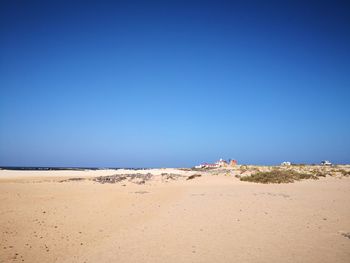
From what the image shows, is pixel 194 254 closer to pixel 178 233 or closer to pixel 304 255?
pixel 178 233

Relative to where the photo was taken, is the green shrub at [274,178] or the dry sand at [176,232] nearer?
the dry sand at [176,232]

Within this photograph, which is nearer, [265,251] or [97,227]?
[265,251]

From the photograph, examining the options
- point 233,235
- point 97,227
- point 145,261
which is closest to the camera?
point 145,261

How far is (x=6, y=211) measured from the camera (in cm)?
1071

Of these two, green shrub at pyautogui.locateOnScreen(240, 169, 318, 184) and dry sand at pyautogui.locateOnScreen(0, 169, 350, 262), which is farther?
green shrub at pyautogui.locateOnScreen(240, 169, 318, 184)

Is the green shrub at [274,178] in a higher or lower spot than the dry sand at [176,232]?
higher

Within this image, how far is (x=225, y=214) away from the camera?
33.6ft

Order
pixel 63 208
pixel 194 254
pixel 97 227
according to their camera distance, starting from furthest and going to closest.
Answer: pixel 63 208, pixel 97 227, pixel 194 254

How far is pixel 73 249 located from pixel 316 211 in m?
8.96

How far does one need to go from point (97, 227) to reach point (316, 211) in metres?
8.19

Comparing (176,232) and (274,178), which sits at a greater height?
(274,178)

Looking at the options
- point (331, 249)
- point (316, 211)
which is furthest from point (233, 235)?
point (316, 211)

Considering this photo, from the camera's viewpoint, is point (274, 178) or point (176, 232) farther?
point (274, 178)

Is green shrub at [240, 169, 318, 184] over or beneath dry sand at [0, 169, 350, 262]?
over
